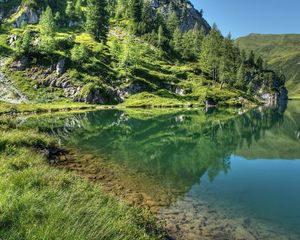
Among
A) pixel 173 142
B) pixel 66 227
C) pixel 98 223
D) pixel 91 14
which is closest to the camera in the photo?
pixel 66 227

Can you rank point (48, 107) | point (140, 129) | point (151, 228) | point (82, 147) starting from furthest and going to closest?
1. point (48, 107)
2. point (140, 129)
3. point (82, 147)
4. point (151, 228)

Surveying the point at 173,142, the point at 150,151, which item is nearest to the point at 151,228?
the point at 150,151

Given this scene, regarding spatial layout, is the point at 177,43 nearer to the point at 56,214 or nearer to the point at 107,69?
the point at 107,69

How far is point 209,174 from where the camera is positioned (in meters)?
32.4

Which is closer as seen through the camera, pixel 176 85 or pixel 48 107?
pixel 48 107

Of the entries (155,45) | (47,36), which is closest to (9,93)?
(47,36)

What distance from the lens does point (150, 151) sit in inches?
1697

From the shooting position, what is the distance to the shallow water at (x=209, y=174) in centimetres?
1972

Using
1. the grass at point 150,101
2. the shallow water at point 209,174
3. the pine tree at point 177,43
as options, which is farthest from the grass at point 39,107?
the pine tree at point 177,43

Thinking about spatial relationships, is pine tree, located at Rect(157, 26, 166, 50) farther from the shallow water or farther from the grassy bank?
the grassy bank

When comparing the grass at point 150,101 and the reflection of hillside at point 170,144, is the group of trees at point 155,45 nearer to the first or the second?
the grass at point 150,101

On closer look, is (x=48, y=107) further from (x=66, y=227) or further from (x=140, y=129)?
(x=66, y=227)

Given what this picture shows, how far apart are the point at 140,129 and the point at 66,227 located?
54095 mm

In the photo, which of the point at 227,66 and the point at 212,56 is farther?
the point at 227,66
